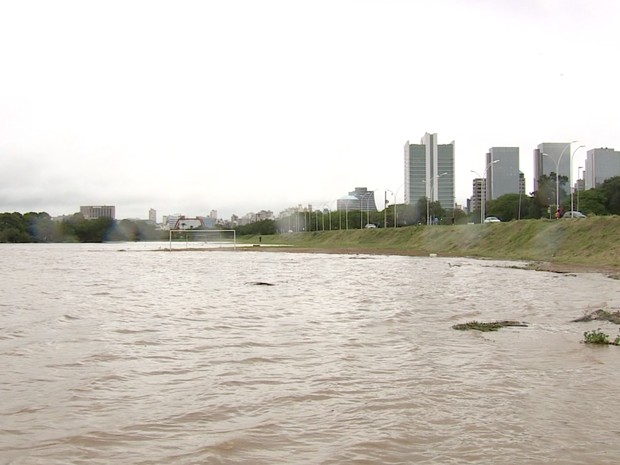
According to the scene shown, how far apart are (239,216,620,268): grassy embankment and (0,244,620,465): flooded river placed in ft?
95.1

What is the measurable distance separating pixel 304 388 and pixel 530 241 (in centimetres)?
5049

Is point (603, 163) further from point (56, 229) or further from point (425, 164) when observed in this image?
point (56, 229)

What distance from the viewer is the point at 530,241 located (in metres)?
53.2

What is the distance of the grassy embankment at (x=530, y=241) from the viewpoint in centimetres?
4172

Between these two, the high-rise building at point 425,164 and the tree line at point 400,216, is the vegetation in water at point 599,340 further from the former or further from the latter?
the high-rise building at point 425,164

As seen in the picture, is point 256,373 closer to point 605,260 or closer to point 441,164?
point 605,260

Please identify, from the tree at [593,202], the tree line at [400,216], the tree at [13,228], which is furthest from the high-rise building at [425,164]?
the tree at [13,228]

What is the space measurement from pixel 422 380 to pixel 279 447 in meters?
3.17

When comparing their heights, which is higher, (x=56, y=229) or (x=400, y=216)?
(x=400, y=216)

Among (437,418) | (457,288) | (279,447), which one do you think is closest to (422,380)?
(437,418)

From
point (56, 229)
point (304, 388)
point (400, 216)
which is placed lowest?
point (304, 388)

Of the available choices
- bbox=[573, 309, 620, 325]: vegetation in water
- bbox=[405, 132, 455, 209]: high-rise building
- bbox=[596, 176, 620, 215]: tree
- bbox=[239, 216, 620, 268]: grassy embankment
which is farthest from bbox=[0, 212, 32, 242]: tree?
bbox=[573, 309, 620, 325]: vegetation in water

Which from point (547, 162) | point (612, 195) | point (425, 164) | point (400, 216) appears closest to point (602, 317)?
point (612, 195)

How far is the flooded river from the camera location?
522cm
